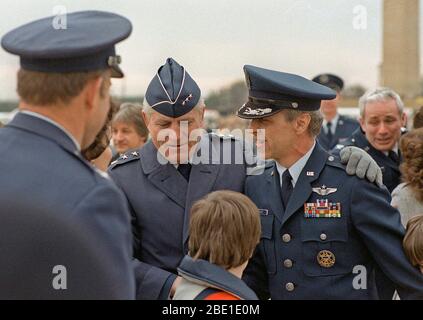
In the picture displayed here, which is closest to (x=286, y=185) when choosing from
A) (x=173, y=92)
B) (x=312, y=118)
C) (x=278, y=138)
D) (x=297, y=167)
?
(x=297, y=167)

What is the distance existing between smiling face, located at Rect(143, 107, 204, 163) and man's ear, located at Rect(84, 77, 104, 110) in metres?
1.16

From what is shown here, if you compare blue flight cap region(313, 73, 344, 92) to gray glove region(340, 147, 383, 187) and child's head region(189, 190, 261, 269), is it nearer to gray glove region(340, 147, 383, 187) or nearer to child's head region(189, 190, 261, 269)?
gray glove region(340, 147, 383, 187)

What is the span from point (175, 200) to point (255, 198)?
38 cm

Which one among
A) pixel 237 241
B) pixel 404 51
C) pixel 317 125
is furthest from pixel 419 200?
pixel 404 51

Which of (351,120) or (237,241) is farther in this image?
(351,120)

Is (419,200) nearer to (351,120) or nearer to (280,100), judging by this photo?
(280,100)

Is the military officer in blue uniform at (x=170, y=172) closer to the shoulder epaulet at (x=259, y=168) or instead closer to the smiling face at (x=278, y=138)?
the shoulder epaulet at (x=259, y=168)

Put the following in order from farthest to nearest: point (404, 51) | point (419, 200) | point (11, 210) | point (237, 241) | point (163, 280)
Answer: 1. point (404, 51)
2. point (419, 200)
3. point (163, 280)
4. point (237, 241)
5. point (11, 210)

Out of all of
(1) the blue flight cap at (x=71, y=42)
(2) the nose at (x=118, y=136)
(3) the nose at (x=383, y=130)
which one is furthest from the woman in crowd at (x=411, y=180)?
(2) the nose at (x=118, y=136)

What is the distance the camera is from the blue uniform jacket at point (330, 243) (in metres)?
3.12

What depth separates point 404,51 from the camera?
729 inches

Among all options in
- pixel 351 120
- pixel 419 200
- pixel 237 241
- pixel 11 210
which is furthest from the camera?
pixel 351 120
